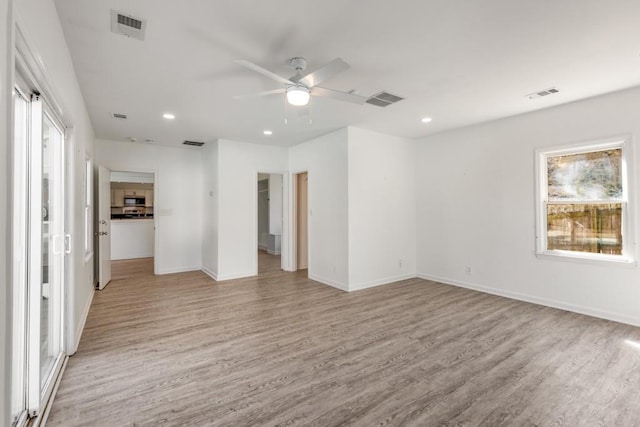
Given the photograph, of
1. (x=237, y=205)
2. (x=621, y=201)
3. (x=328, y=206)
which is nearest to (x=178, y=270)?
(x=237, y=205)

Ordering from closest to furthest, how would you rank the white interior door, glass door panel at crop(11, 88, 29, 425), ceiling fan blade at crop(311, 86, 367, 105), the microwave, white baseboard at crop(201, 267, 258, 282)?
glass door panel at crop(11, 88, 29, 425) < ceiling fan blade at crop(311, 86, 367, 105) < the white interior door < white baseboard at crop(201, 267, 258, 282) < the microwave

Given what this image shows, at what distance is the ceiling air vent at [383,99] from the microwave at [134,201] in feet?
28.6

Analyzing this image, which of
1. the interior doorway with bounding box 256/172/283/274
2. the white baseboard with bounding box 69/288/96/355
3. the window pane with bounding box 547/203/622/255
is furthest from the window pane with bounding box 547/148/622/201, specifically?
the white baseboard with bounding box 69/288/96/355

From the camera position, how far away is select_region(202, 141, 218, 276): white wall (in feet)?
19.5

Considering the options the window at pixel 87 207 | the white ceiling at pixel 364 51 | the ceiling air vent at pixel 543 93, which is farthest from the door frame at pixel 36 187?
the ceiling air vent at pixel 543 93

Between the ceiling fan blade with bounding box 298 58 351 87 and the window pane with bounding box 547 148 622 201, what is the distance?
365 centimetres

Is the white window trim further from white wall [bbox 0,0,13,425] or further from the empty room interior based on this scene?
white wall [bbox 0,0,13,425]

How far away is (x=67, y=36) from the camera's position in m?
2.43

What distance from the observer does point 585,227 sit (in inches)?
160

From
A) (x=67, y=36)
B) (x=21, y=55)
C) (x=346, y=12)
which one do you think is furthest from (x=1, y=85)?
(x=346, y=12)

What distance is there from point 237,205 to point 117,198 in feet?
18.7

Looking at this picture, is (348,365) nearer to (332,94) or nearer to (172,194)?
(332,94)

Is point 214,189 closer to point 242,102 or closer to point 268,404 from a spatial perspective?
point 242,102

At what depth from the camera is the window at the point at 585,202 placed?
375 centimetres
